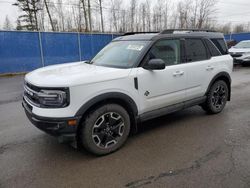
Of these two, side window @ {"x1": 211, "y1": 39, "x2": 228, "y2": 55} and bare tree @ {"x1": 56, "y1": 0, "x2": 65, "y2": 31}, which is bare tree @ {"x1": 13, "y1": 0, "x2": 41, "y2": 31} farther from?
side window @ {"x1": 211, "y1": 39, "x2": 228, "y2": 55}

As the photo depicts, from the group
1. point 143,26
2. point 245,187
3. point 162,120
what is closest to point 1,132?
point 162,120

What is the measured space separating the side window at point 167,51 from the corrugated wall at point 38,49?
11.5 m

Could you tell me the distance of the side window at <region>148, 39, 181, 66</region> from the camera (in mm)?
3842

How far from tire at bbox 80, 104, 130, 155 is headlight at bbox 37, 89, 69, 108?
43 cm

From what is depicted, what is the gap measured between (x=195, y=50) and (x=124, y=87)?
2025 mm

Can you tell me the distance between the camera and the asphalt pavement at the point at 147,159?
273 cm

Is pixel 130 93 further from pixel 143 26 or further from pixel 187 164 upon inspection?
pixel 143 26

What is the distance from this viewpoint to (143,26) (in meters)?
26.4

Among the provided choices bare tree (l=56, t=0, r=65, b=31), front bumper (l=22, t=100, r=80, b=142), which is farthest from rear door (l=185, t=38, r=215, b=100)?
bare tree (l=56, t=0, r=65, b=31)

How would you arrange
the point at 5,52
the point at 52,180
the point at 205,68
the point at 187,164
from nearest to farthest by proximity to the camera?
the point at 52,180, the point at 187,164, the point at 205,68, the point at 5,52

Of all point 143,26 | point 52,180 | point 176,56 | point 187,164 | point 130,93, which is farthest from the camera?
point 143,26

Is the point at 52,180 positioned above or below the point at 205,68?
below

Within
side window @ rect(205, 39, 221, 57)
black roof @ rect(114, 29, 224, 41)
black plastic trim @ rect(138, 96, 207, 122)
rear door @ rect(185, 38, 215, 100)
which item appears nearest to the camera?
black plastic trim @ rect(138, 96, 207, 122)

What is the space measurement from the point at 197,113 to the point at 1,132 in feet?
14.2
